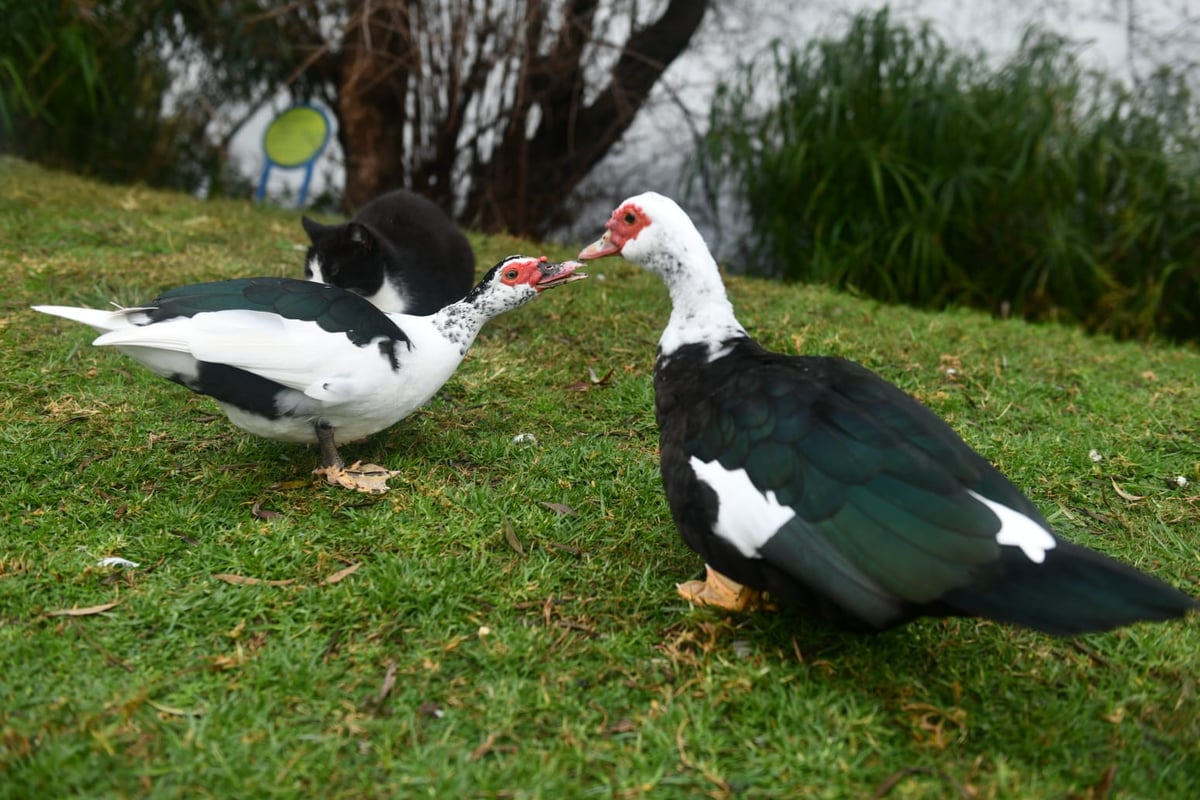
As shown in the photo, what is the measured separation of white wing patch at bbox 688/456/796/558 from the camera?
2014 mm

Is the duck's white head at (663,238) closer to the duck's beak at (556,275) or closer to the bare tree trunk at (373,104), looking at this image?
the duck's beak at (556,275)

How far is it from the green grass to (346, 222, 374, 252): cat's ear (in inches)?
30.1

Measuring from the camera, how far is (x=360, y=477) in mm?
2836

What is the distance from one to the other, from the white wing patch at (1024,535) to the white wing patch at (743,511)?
1.31 feet

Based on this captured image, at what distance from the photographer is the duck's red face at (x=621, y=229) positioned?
2611mm

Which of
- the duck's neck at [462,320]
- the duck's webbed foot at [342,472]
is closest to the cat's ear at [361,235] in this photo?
the duck's neck at [462,320]

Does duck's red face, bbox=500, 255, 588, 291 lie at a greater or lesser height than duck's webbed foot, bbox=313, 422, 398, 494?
greater

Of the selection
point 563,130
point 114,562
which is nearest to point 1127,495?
point 114,562

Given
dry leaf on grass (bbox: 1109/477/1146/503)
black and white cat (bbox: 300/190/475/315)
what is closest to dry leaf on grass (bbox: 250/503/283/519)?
black and white cat (bbox: 300/190/475/315)

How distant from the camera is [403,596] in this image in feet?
7.63

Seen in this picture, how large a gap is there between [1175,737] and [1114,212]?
477 cm

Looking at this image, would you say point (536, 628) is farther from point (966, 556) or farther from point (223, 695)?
point (966, 556)

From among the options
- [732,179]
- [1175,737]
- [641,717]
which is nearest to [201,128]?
[732,179]

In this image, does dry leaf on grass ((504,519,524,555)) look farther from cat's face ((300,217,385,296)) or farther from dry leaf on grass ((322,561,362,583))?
cat's face ((300,217,385,296))
